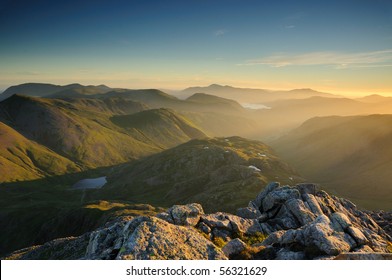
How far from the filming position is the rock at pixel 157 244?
18.8 meters

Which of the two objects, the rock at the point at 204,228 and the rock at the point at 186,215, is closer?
the rock at the point at 204,228

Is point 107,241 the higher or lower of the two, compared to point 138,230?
lower

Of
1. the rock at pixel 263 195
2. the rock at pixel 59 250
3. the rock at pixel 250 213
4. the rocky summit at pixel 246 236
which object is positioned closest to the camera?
the rocky summit at pixel 246 236

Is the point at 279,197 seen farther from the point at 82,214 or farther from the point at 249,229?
the point at 82,214

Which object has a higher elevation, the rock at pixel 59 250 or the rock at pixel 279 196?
the rock at pixel 279 196

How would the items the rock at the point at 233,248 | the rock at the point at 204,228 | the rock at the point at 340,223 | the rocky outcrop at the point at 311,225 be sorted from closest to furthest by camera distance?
the rock at the point at 233,248 < the rocky outcrop at the point at 311,225 < the rock at the point at 340,223 < the rock at the point at 204,228

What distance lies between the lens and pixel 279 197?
5238 centimetres

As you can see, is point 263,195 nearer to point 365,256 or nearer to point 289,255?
point 289,255

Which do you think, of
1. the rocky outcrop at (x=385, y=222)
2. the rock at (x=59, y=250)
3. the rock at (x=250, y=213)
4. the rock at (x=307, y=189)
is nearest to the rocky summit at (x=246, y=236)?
the rock at (x=250, y=213)

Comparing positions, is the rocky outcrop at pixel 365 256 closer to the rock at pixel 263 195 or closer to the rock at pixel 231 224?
the rock at pixel 231 224

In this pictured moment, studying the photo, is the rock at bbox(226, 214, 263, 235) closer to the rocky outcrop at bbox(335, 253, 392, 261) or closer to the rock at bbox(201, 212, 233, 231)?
the rock at bbox(201, 212, 233, 231)

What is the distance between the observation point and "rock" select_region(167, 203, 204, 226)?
109 ft
